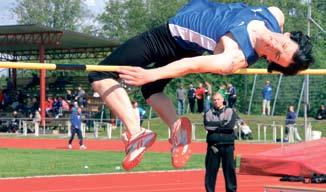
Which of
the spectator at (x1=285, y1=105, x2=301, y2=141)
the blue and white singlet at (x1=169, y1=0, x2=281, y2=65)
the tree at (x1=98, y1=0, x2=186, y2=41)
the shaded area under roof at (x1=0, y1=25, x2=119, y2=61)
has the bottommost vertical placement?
the spectator at (x1=285, y1=105, x2=301, y2=141)

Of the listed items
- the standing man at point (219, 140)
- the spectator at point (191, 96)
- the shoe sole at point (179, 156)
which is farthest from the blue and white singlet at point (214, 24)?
the spectator at point (191, 96)

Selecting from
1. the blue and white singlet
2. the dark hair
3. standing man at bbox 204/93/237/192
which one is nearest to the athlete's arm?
the blue and white singlet

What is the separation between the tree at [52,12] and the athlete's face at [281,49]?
69.9 m

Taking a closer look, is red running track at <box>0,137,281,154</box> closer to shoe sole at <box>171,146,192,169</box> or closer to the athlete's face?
shoe sole at <box>171,146,192,169</box>

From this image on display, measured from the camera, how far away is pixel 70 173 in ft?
58.5

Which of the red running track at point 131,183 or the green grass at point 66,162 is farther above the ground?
the green grass at point 66,162

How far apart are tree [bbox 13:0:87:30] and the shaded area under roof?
95.9 ft

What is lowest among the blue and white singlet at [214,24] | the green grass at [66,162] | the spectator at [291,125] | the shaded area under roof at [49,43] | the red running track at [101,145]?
the green grass at [66,162]

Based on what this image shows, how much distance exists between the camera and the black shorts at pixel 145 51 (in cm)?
644

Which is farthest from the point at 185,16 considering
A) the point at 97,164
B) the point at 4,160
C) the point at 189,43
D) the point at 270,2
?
the point at 270,2

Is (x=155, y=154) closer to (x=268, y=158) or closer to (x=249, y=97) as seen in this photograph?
(x=268, y=158)

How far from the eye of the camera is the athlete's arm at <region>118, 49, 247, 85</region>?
5898 millimetres

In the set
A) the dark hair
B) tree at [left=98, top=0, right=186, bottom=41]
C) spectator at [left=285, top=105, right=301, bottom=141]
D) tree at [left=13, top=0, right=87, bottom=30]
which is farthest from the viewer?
tree at [left=13, top=0, right=87, bottom=30]

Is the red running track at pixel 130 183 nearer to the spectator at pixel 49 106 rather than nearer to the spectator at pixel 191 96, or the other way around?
the spectator at pixel 191 96
